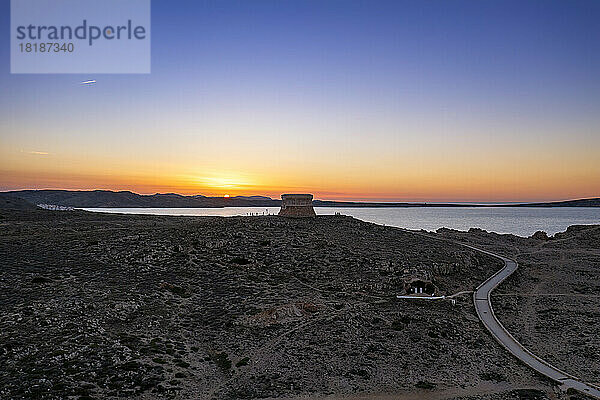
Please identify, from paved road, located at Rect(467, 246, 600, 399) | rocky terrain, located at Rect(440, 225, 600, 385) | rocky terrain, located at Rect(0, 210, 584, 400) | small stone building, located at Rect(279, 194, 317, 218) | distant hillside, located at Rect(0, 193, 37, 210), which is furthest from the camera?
distant hillside, located at Rect(0, 193, 37, 210)

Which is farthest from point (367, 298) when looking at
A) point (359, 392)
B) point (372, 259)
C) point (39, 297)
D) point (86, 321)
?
point (39, 297)

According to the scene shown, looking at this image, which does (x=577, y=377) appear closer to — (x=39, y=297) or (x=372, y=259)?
(x=372, y=259)

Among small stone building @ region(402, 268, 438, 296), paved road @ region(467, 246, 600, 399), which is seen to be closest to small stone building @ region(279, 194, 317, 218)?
small stone building @ region(402, 268, 438, 296)

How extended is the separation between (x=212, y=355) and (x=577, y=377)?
21.5 metres

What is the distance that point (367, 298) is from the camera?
36625 mm

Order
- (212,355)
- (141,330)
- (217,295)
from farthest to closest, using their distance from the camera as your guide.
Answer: (217,295)
(141,330)
(212,355)

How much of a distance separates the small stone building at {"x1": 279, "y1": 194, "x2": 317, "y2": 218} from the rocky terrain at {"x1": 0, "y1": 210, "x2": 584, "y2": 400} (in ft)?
29.9

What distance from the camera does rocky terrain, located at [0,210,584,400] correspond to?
2148cm

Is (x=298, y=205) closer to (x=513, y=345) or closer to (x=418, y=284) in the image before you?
(x=418, y=284)

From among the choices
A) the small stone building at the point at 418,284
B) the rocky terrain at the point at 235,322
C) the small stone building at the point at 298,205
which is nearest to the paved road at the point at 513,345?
the rocky terrain at the point at 235,322

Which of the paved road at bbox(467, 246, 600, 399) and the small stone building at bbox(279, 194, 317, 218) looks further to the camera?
the small stone building at bbox(279, 194, 317, 218)

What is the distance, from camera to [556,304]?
131 ft

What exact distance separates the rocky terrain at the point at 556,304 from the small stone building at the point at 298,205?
26.5 metres

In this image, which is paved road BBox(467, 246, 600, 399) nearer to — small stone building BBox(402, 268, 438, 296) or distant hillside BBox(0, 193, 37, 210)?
small stone building BBox(402, 268, 438, 296)
